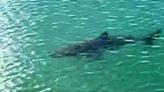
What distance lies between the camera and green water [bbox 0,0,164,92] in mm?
26812

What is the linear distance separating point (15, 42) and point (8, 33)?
6.05ft

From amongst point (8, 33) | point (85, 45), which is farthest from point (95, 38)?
point (8, 33)

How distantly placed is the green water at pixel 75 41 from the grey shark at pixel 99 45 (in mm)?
511

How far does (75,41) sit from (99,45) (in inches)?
80.9

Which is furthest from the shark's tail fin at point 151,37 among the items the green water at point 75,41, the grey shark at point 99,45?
the green water at point 75,41

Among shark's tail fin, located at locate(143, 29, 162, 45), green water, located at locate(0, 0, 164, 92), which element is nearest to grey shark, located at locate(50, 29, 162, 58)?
shark's tail fin, located at locate(143, 29, 162, 45)

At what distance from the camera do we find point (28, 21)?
34.8 meters

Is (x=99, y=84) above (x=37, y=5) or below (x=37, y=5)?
below

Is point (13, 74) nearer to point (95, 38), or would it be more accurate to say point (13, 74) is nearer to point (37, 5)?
point (95, 38)

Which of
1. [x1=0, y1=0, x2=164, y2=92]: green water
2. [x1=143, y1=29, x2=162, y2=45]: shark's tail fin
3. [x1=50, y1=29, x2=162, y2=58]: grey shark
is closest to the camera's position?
[x1=0, y1=0, x2=164, y2=92]: green water

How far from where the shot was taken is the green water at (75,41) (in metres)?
26.8

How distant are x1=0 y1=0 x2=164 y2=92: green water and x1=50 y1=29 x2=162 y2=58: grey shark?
0.51m

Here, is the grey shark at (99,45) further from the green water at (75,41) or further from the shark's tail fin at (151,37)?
the green water at (75,41)

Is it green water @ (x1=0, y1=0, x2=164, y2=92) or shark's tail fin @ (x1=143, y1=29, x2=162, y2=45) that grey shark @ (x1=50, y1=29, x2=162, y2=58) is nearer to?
shark's tail fin @ (x1=143, y1=29, x2=162, y2=45)
